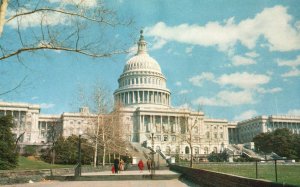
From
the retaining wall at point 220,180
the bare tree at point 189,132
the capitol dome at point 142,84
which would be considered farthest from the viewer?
the capitol dome at point 142,84

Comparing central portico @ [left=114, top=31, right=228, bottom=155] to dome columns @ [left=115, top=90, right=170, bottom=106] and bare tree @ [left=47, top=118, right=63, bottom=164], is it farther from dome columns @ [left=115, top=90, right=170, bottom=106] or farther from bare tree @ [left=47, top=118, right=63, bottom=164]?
bare tree @ [left=47, top=118, right=63, bottom=164]

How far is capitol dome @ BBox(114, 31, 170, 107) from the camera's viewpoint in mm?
129750

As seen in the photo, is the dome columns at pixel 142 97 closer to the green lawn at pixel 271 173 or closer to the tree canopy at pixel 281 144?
the tree canopy at pixel 281 144

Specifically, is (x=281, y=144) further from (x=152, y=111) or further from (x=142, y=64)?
(x=142, y=64)

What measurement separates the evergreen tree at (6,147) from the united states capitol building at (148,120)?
6321cm

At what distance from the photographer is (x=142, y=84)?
130500 mm

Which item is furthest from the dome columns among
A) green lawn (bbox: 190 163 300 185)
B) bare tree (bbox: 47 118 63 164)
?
green lawn (bbox: 190 163 300 185)

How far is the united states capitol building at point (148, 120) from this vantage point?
368 ft

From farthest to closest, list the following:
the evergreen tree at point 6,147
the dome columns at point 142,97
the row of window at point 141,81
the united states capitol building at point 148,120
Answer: the row of window at point 141,81 → the dome columns at point 142,97 → the united states capitol building at point 148,120 → the evergreen tree at point 6,147

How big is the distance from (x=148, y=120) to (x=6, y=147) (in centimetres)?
8702

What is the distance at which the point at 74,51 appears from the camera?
41.5 feet

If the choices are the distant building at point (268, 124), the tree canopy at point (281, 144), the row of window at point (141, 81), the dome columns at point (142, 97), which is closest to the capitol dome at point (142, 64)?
the row of window at point (141, 81)

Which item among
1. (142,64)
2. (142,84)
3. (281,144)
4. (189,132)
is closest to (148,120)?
(142,84)

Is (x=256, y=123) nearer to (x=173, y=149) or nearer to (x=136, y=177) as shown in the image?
(x=173, y=149)
